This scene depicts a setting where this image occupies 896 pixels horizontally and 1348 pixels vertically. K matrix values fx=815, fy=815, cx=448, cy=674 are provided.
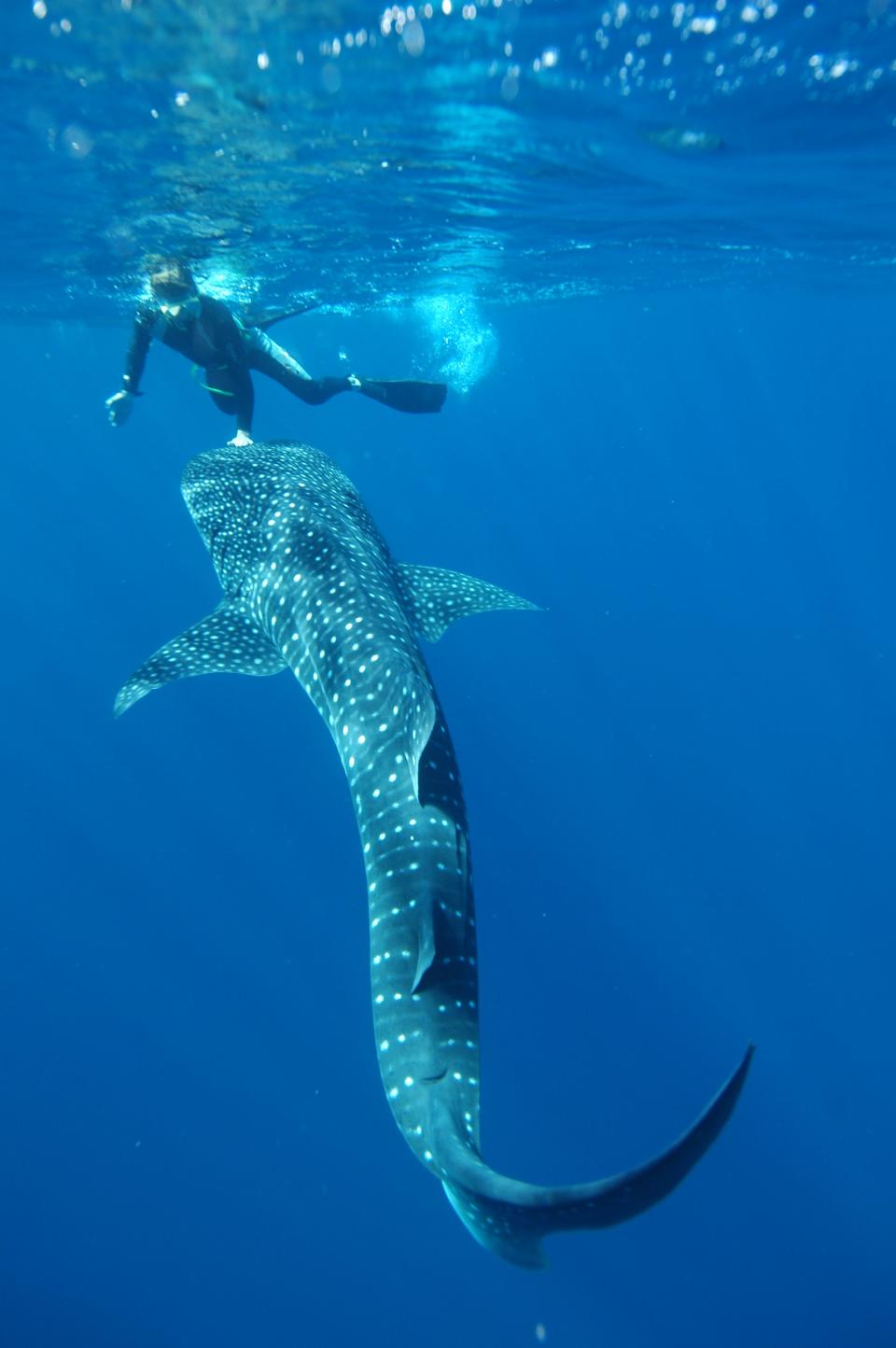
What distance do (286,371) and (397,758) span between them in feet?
29.8

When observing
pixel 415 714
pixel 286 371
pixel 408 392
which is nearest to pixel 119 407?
pixel 286 371

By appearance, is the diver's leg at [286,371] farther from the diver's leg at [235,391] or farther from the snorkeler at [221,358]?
the diver's leg at [235,391]

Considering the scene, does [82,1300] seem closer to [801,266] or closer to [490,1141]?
[490,1141]

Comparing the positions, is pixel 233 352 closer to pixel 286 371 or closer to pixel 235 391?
pixel 235 391

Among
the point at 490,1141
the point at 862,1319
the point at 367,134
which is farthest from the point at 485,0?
the point at 862,1319

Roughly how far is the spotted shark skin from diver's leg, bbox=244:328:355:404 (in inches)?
128

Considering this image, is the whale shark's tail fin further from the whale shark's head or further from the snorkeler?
the snorkeler

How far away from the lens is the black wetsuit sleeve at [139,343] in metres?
11.0

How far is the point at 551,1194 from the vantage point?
3293 millimetres

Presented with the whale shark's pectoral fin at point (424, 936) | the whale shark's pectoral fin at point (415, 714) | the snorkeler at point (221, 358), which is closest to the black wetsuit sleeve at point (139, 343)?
the snorkeler at point (221, 358)

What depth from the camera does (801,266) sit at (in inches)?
1001

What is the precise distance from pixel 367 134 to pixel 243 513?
661 cm

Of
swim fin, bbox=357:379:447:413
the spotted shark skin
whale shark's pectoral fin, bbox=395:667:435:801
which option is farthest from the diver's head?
whale shark's pectoral fin, bbox=395:667:435:801

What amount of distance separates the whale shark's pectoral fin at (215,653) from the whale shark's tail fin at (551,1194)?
4.69 m
